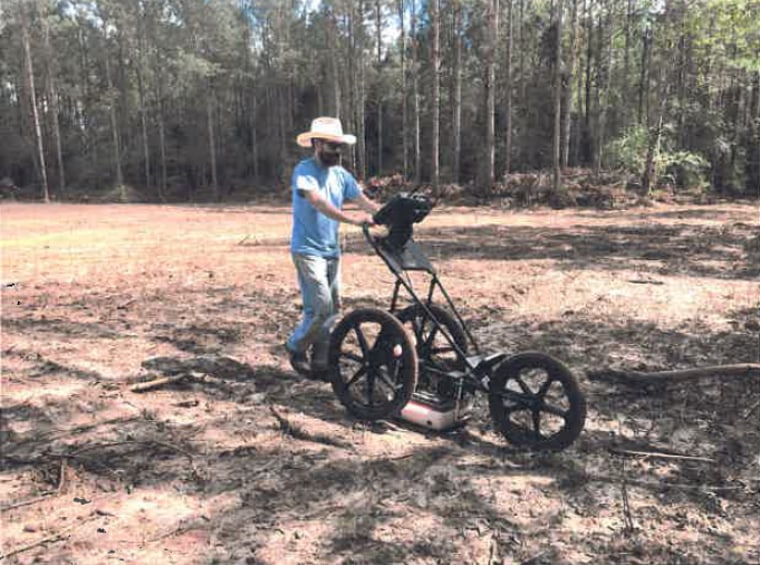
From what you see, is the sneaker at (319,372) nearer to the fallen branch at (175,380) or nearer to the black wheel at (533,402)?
the fallen branch at (175,380)

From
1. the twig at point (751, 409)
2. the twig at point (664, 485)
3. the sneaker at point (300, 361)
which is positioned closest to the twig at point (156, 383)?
the sneaker at point (300, 361)

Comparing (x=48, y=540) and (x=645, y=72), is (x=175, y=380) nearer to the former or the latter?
(x=48, y=540)

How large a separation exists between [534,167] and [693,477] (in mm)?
32359

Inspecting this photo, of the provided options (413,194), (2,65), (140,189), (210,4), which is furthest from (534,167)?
(2,65)

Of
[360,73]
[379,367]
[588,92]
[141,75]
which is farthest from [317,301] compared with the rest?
[141,75]

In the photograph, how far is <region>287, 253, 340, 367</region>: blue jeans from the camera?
427cm

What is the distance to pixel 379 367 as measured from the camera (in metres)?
3.93

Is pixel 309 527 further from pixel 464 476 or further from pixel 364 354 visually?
pixel 364 354

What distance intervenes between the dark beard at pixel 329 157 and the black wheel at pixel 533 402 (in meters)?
1.83

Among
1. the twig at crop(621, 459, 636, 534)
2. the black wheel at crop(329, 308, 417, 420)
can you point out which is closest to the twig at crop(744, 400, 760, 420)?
the twig at crop(621, 459, 636, 534)

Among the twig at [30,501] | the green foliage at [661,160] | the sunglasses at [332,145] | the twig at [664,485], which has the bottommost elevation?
the twig at [664,485]

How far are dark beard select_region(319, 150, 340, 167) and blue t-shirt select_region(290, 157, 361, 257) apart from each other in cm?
4

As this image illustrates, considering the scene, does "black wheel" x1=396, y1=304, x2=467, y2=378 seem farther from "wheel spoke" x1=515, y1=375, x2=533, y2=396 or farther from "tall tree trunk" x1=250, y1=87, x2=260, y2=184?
"tall tree trunk" x1=250, y1=87, x2=260, y2=184

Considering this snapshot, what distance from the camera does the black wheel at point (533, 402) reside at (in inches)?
132
